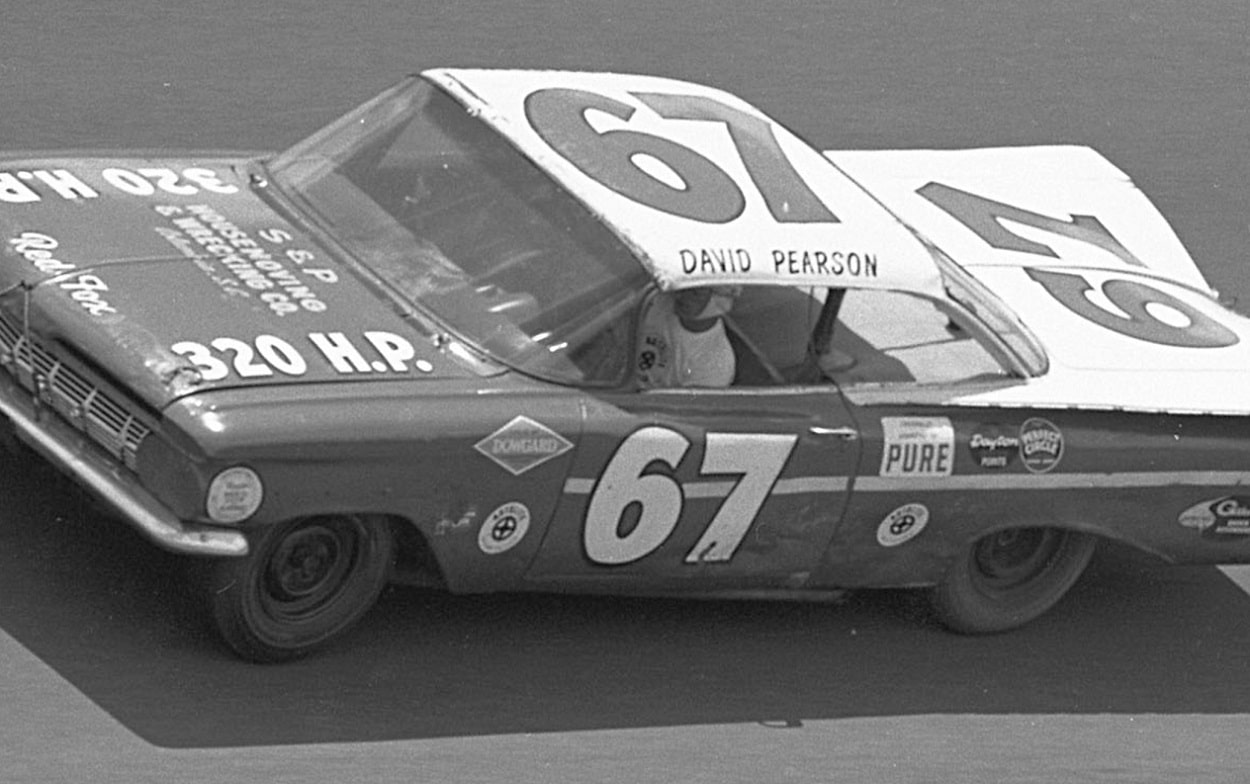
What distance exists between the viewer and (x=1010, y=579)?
24.1 ft

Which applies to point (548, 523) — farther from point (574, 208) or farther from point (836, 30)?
point (836, 30)

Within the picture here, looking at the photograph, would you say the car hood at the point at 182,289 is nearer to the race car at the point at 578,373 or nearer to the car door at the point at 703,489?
the race car at the point at 578,373

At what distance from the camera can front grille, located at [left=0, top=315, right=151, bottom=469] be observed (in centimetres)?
610

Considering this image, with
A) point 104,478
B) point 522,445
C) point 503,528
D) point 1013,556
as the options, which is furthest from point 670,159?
point 104,478

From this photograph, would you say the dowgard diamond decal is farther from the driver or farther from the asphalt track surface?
the asphalt track surface

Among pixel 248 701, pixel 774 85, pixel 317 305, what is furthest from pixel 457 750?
pixel 774 85

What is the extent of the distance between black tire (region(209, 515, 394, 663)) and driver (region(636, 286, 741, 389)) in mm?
850

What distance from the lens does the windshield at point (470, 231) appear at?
21.5ft

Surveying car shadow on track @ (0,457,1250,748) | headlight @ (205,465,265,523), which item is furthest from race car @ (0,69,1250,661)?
car shadow on track @ (0,457,1250,748)

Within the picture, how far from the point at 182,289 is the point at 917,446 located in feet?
6.55

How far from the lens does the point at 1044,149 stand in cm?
920

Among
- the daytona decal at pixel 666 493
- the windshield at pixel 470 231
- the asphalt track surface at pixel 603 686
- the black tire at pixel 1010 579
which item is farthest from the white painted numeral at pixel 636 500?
the black tire at pixel 1010 579

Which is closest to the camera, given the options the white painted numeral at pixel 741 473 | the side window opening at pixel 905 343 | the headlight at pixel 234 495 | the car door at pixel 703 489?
the headlight at pixel 234 495

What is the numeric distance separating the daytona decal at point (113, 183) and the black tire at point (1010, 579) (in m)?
2.38
